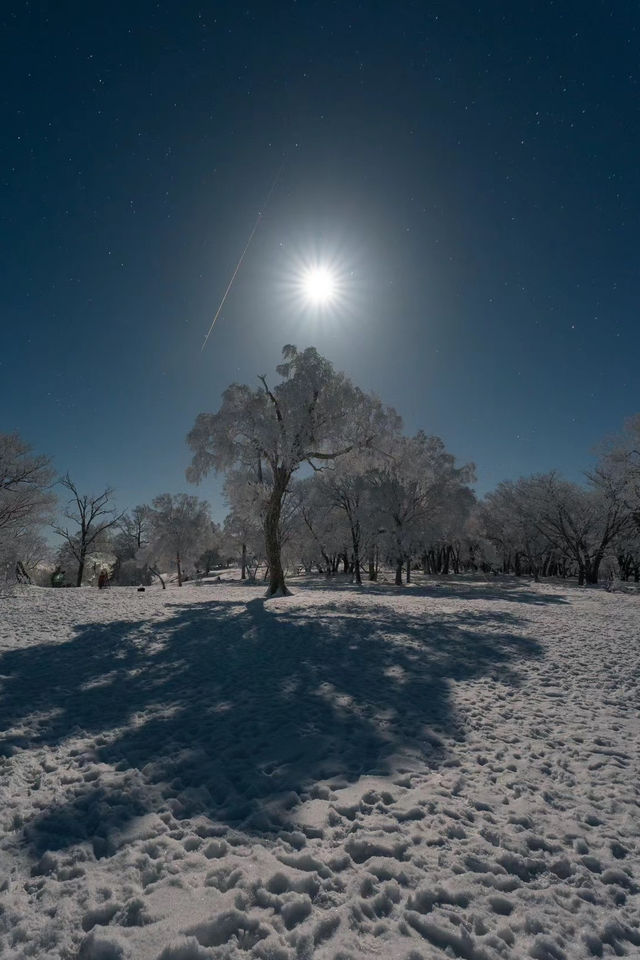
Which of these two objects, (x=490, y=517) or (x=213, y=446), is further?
(x=490, y=517)

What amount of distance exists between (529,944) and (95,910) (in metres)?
2.59

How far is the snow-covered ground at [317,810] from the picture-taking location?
242 cm

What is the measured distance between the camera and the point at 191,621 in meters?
12.5

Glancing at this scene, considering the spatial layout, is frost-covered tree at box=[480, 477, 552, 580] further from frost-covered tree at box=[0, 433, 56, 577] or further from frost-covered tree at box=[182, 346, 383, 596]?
frost-covered tree at box=[0, 433, 56, 577]

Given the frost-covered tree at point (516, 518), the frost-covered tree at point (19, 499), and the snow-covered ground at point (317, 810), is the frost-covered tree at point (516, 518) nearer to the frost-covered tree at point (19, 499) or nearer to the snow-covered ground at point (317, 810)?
the snow-covered ground at point (317, 810)

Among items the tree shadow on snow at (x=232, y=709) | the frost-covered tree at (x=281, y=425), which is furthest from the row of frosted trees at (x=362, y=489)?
the tree shadow on snow at (x=232, y=709)

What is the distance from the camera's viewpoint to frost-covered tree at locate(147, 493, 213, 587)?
148 feet

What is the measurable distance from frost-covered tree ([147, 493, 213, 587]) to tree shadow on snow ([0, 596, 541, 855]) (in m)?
34.9

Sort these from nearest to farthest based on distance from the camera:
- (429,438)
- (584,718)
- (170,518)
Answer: (584,718), (429,438), (170,518)

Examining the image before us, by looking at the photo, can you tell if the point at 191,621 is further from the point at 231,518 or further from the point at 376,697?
the point at 231,518

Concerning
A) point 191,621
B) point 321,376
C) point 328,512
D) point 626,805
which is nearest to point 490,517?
point 328,512

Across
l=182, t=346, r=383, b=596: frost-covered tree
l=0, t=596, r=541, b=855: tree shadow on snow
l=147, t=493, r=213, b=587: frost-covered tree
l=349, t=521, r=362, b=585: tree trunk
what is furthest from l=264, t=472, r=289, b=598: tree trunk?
l=147, t=493, r=213, b=587: frost-covered tree

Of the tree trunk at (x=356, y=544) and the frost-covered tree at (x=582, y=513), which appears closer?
the tree trunk at (x=356, y=544)

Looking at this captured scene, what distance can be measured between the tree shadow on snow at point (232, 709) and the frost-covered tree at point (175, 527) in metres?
34.9
